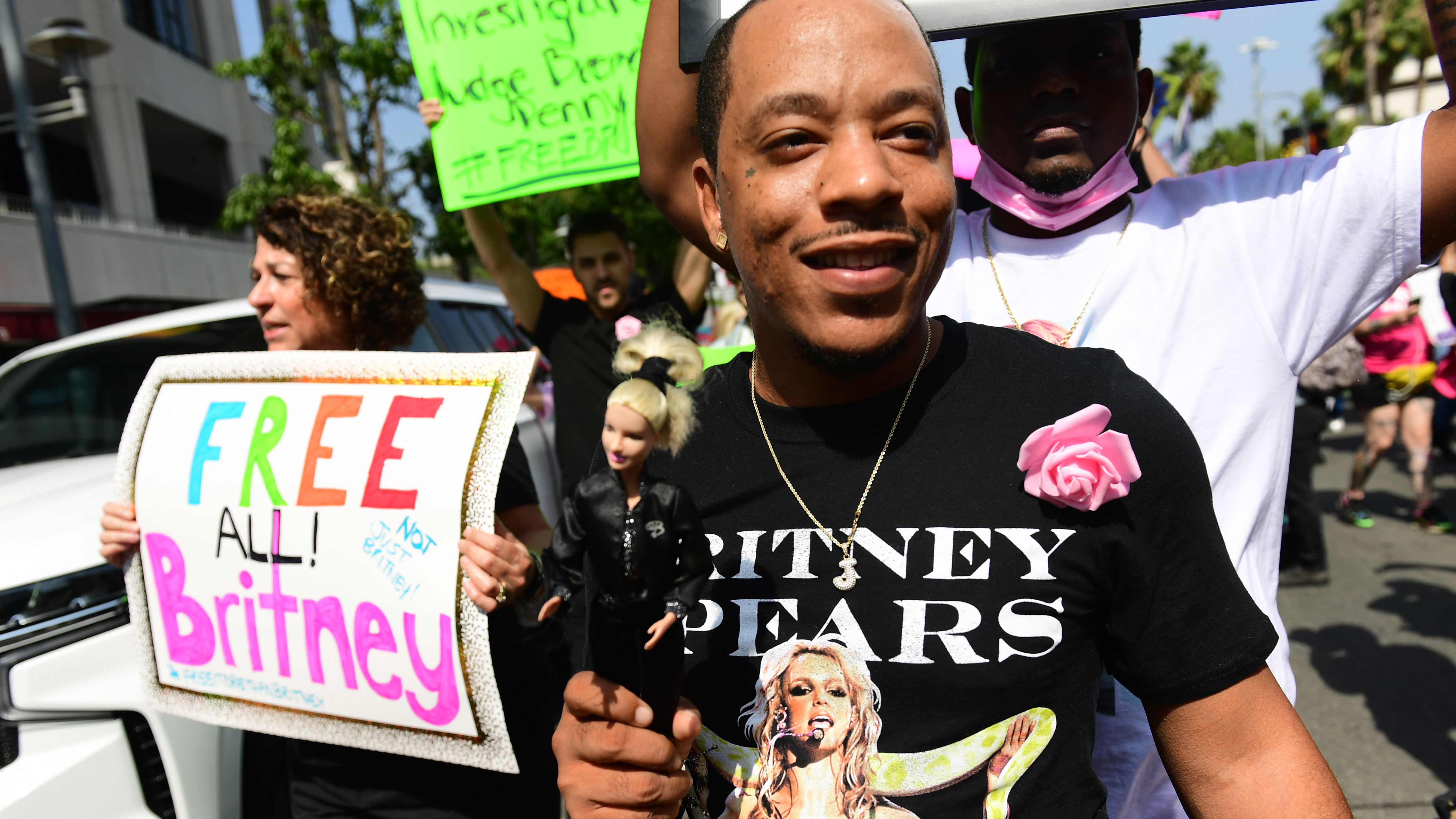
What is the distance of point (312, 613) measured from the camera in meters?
1.90

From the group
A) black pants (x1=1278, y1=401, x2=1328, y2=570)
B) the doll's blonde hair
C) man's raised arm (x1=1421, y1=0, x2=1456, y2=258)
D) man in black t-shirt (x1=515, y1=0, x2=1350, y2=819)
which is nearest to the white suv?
man in black t-shirt (x1=515, y1=0, x2=1350, y2=819)

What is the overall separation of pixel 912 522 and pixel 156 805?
2264 mm

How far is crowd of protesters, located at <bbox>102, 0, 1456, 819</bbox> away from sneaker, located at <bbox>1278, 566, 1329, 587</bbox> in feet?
14.5

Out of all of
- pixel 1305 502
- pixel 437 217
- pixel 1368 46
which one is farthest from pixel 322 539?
pixel 1368 46

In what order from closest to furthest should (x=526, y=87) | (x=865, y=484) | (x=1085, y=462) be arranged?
(x=1085, y=462)
(x=865, y=484)
(x=526, y=87)

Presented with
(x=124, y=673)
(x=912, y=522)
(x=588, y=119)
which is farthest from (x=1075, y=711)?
(x=588, y=119)

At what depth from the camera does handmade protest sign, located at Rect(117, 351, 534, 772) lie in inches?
69.7

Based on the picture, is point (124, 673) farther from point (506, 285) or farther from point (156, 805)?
point (506, 285)

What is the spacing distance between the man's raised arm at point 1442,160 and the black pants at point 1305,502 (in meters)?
4.57

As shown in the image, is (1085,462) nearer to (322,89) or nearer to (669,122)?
(669,122)

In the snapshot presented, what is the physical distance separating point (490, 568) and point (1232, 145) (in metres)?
75.4

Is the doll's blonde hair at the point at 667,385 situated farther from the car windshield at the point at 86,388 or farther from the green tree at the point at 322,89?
the green tree at the point at 322,89

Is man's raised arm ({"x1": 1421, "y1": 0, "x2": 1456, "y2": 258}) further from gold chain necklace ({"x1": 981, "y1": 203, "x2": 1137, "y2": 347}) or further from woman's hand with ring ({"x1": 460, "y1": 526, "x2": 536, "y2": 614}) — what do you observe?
woman's hand with ring ({"x1": 460, "y1": 526, "x2": 536, "y2": 614})

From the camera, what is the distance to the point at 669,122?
61.6 inches
